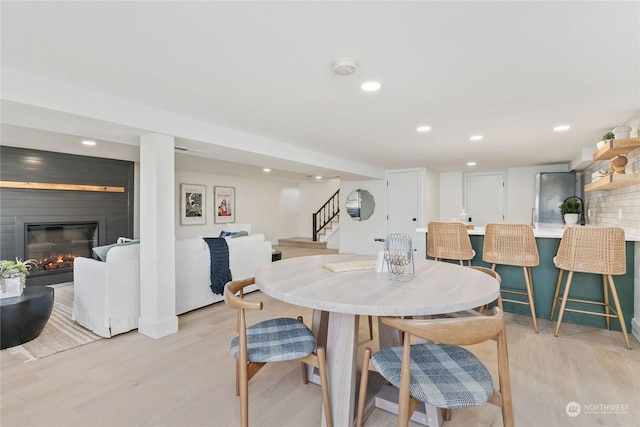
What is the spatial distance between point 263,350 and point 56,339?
2.52 m

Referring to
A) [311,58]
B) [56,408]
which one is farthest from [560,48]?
[56,408]

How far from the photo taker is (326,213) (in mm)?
10328

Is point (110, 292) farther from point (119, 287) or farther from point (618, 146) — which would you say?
point (618, 146)

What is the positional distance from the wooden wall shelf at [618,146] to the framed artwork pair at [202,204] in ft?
23.3

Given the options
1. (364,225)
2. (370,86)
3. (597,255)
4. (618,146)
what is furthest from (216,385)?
(364,225)

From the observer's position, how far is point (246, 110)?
290cm

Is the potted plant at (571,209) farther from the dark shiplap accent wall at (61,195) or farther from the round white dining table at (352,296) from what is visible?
the dark shiplap accent wall at (61,195)

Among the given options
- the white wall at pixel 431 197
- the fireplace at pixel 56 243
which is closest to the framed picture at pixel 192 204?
the fireplace at pixel 56 243

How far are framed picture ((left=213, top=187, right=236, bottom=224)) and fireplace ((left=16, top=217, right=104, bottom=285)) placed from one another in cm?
277

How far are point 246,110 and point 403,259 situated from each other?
6.58ft

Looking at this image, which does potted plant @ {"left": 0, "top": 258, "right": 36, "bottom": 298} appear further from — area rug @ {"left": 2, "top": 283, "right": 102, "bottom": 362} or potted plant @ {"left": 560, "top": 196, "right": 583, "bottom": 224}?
potted plant @ {"left": 560, "top": 196, "right": 583, "bottom": 224}

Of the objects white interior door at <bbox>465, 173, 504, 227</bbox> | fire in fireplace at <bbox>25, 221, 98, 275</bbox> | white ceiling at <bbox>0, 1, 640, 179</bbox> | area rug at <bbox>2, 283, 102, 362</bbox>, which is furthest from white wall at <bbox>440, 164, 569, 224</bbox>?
fire in fireplace at <bbox>25, 221, 98, 275</bbox>

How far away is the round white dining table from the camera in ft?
4.30

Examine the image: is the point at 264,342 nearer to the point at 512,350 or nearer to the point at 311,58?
the point at 311,58
